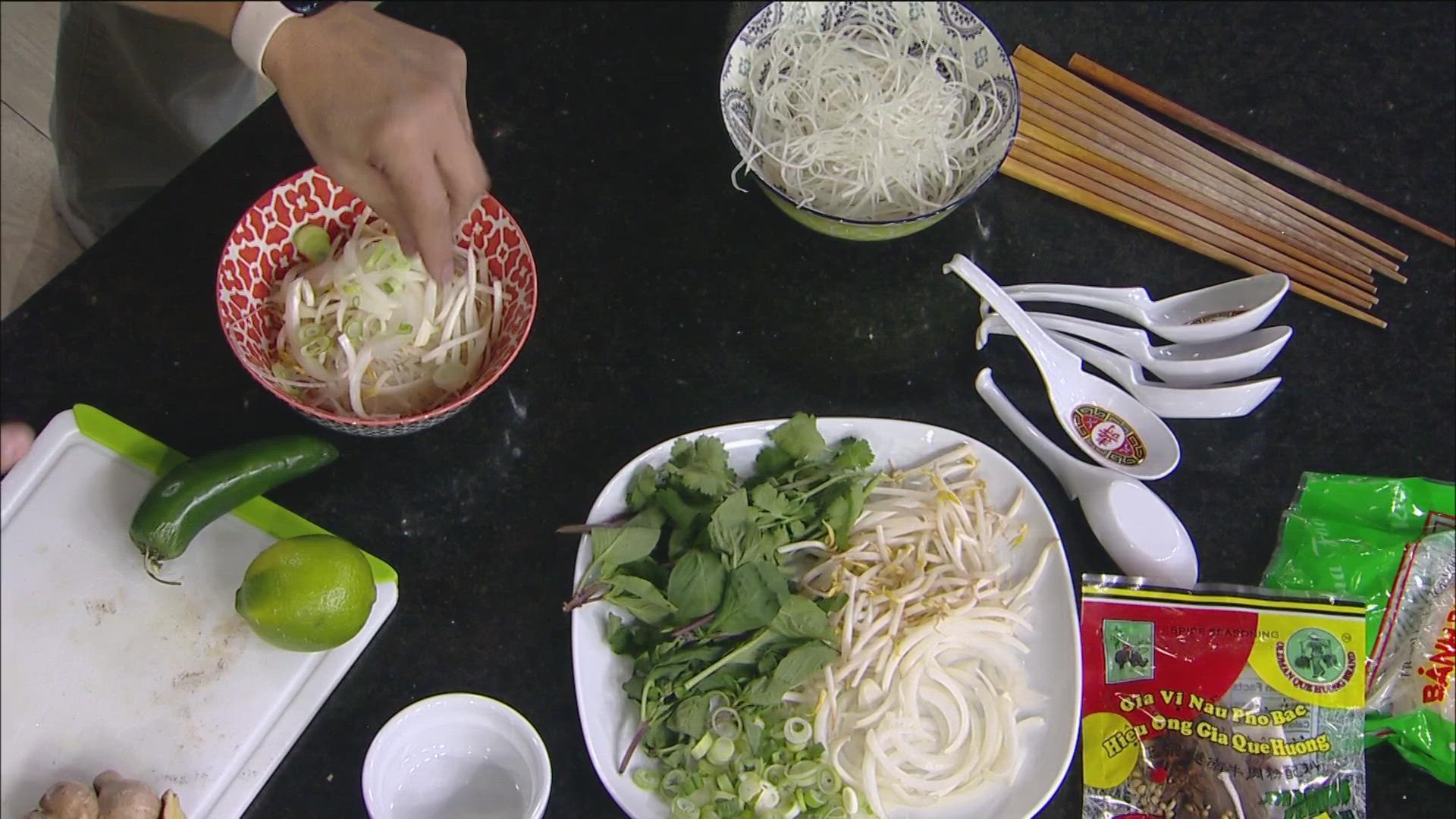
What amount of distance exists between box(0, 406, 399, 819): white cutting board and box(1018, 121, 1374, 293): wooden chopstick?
1.12 m

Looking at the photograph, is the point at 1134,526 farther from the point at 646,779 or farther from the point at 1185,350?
→ the point at 646,779

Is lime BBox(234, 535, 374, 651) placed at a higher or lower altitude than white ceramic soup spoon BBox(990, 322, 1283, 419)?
lower

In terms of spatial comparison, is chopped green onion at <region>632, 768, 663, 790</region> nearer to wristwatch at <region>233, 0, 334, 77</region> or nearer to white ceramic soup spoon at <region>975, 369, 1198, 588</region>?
white ceramic soup spoon at <region>975, 369, 1198, 588</region>

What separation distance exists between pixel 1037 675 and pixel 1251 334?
1.94 ft

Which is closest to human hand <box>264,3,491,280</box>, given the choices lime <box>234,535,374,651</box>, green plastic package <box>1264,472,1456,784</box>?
lime <box>234,535,374,651</box>

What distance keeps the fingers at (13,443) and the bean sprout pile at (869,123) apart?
0.96m

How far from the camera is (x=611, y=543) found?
3.84ft

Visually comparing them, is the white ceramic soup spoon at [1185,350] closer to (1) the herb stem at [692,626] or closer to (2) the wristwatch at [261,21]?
(1) the herb stem at [692,626]

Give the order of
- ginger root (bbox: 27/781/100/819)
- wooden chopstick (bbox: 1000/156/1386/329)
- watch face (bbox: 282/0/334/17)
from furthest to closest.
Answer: wooden chopstick (bbox: 1000/156/1386/329)
ginger root (bbox: 27/781/100/819)
watch face (bbox: 282/0/334/17)

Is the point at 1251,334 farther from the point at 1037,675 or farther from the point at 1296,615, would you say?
the point at 1037,675

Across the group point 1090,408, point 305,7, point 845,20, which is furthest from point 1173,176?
point 305,7

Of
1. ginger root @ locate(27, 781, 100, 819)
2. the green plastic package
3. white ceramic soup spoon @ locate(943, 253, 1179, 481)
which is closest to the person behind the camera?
ginger root @ locate(27, 781, 100, 819)

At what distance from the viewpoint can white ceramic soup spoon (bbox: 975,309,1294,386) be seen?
1400 millimetres

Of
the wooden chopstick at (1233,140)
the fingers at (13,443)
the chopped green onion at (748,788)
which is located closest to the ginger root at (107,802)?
the fingers at (13,443)
